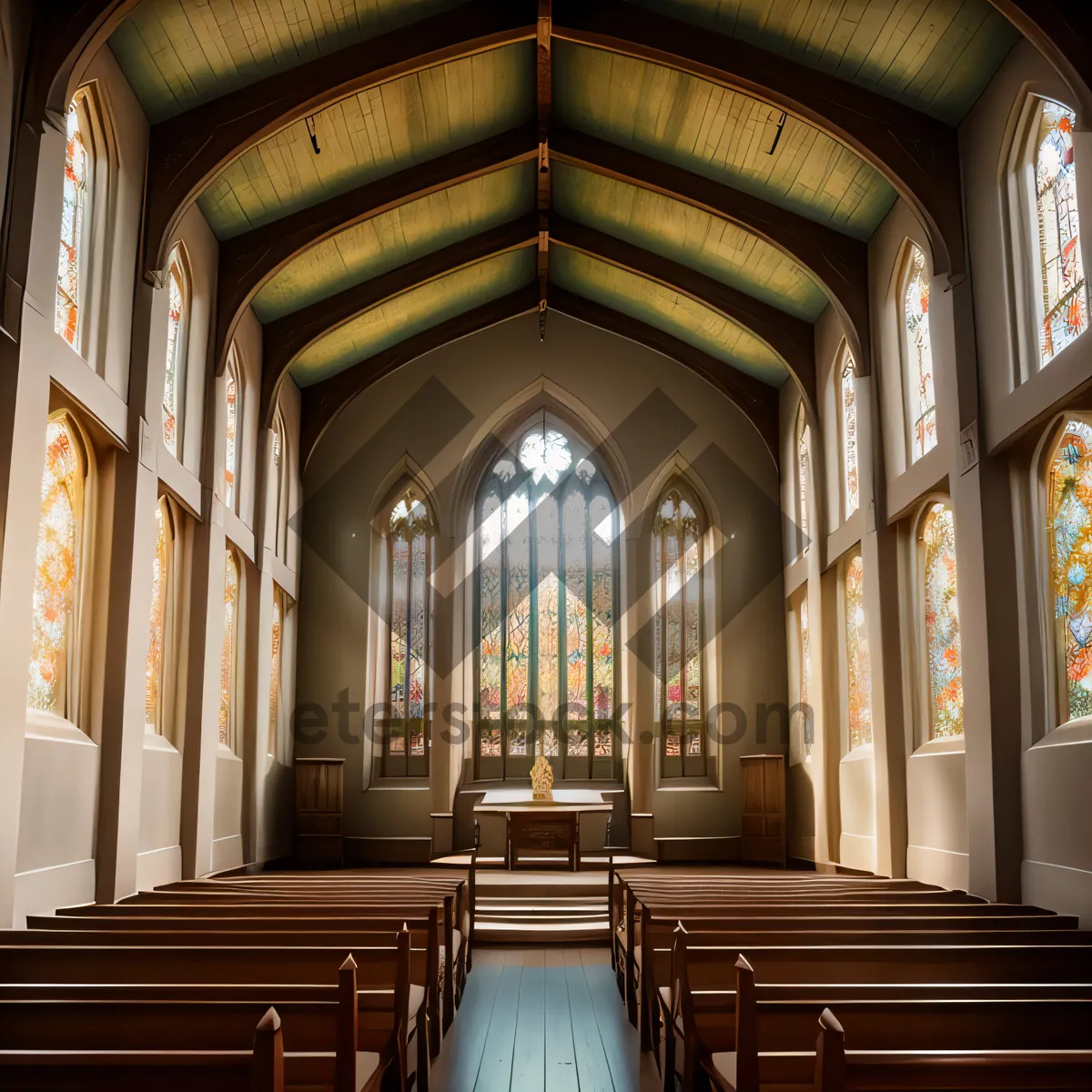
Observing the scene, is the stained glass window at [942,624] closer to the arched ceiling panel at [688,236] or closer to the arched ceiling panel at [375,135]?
the arched ceiling panel at [688,236]

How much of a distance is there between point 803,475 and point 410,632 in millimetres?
5225

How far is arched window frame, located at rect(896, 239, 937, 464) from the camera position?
9367mm

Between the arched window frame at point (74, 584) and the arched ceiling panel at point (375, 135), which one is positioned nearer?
the arched window frame at point (74, 584)

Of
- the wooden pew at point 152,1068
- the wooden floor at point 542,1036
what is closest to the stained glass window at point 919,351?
the wooden floor at point 542,1036

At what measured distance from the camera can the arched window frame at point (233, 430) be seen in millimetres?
11133

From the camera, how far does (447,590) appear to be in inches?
571

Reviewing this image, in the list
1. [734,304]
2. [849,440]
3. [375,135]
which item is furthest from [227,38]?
[849,440]

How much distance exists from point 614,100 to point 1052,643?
19.3 feet

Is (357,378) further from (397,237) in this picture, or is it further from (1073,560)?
(1073,560)

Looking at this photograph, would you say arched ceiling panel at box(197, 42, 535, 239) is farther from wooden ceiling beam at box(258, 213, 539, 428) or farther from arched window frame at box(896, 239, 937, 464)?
arched window frame at box(896, 239, 937, 464)

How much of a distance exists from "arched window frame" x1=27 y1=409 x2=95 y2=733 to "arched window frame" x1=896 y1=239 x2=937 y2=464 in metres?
6.30

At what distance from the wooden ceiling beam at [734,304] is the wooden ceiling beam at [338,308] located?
4.42ft

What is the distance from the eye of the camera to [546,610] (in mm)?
15320

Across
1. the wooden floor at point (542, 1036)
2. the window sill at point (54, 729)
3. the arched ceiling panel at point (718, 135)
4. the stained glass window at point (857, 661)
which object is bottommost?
the wooden floor at point (542, 1036)
